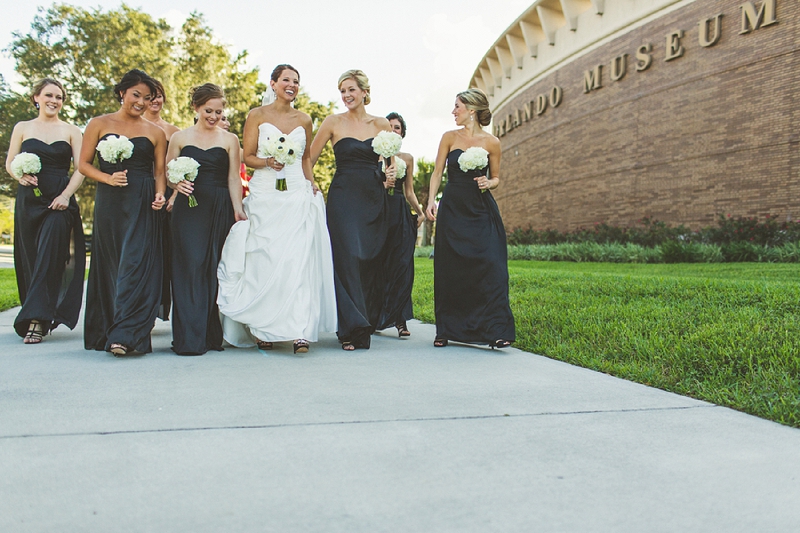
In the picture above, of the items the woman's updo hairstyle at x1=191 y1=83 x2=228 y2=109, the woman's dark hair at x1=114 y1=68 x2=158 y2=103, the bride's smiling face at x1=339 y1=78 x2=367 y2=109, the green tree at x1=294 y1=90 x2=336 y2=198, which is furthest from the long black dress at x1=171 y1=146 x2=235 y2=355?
the green tree at x1=294 y1=90 x2=336 y2=198

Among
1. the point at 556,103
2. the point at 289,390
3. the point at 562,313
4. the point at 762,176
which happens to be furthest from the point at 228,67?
the point at 289,390

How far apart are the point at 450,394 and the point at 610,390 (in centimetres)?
103

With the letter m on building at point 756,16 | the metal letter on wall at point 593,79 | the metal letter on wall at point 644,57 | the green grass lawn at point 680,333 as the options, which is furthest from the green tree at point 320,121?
the green grass lawn at point 680,333

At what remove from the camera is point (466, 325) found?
6.55 metres

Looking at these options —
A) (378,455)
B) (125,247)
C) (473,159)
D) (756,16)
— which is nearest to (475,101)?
(473,159)

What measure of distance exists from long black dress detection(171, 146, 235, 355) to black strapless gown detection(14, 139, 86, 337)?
1.38m

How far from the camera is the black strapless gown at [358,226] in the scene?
6.61m

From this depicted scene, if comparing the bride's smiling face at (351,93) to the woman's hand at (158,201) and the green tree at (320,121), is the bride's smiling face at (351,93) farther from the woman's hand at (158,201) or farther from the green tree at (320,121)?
the green tree at (320,121)

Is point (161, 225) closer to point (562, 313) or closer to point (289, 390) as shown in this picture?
point (289, 390)

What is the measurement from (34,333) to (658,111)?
20.0 m

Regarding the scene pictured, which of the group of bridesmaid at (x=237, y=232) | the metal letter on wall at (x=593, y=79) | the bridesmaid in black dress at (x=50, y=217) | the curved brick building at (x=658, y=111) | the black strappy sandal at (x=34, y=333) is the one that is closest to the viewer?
the group of bridesmaid at (x=237, y=232)

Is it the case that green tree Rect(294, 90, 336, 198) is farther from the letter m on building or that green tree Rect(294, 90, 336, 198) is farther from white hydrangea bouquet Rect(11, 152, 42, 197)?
white hydrangea bouquet Rect(11, 152, 42, 197)

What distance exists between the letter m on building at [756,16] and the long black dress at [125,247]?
1739 cm

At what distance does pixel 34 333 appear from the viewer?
6.57m
